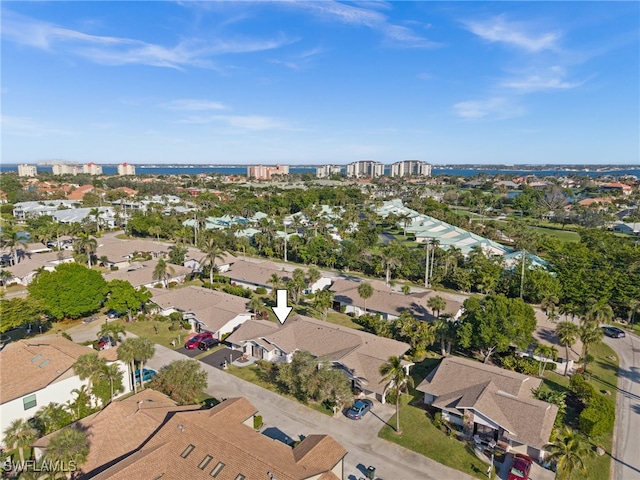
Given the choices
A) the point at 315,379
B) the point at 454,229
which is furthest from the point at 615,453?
the point at 454,229

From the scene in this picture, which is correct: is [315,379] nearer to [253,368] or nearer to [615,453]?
[253,368]

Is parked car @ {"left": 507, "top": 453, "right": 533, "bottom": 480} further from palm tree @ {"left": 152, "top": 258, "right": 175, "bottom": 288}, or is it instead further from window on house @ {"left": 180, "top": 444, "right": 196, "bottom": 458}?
palm tree @ {"left": 152, "top": 258, "right": 175, "bottom": 288}

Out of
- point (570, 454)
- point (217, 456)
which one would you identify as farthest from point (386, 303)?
point (217, 456)

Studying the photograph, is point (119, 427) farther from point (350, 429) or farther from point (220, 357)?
point (220, 357)

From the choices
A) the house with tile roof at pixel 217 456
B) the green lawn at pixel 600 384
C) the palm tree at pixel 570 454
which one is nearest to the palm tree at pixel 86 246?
the house with tile roof at pixel 217 456

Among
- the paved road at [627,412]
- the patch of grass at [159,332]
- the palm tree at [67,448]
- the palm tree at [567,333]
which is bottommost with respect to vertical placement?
the paved road at [627,412]

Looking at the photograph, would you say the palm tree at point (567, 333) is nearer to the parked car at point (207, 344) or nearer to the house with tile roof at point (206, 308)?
the house with tile roof at point (206, 308)
